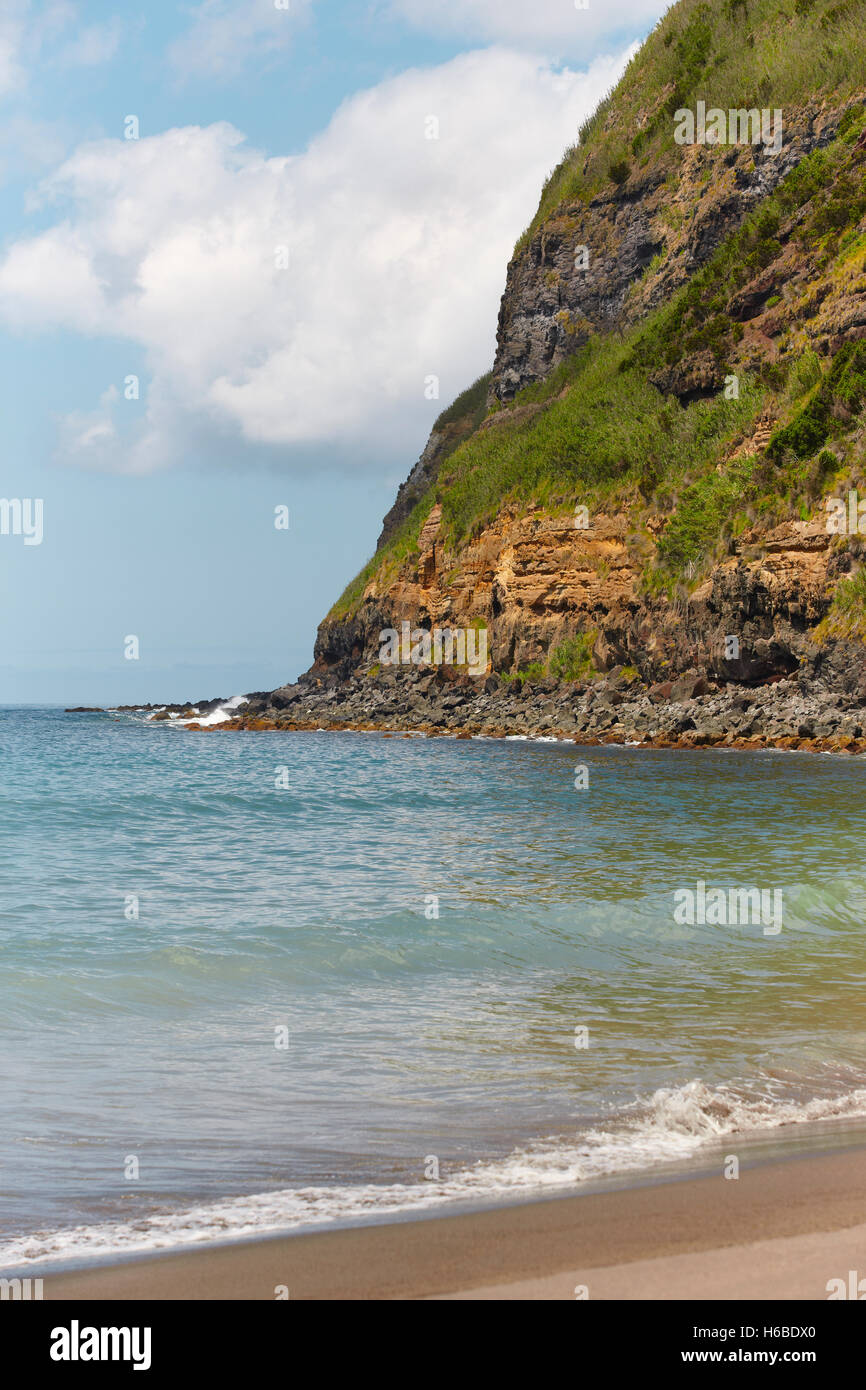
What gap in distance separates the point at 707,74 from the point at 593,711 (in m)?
47.9

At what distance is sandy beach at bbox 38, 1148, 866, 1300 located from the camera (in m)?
3.81

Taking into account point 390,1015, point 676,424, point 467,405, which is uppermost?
point 467,405

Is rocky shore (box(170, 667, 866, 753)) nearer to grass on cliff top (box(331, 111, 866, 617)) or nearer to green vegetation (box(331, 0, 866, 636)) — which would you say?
green vegetation (box(331, 0, 866, 636))

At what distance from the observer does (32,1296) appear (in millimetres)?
3920

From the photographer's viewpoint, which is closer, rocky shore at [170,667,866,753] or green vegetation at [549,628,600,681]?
rocky shore at [170,667,866,753]

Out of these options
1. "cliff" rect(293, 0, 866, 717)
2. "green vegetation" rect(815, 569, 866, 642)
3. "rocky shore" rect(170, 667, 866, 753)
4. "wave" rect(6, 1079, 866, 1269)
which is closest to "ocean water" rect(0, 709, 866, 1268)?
"wave" rect(6, 1079, 866, 1269)

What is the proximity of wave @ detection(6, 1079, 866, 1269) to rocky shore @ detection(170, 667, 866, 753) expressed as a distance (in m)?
32.2

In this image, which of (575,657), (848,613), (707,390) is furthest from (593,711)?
(707,390)

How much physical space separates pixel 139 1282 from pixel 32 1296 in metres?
0.40

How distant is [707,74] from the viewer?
68312 millimetres

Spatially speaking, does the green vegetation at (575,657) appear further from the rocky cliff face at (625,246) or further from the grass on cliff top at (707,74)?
the grass on cliff top at (707,74)

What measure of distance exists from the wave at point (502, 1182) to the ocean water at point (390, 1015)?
0.8 inches

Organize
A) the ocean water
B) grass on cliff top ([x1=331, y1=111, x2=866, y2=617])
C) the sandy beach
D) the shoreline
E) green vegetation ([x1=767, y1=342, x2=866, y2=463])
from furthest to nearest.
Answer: grass on cliff top ([x1=331, y1=111, x2=866, y2=617]), green vegetation ([x1=767, y1=342, x2=866, y2=463]), the shoreline, the ocean water, the sandy beach

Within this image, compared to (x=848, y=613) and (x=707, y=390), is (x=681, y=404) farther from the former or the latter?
(x=848, y=613)
